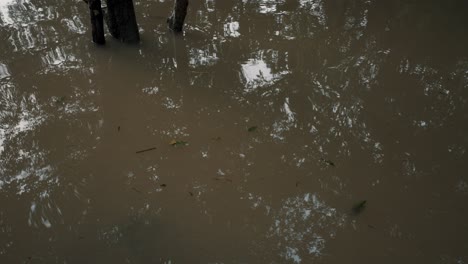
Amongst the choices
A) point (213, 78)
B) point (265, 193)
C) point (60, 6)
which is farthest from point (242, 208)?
point (60, 6)

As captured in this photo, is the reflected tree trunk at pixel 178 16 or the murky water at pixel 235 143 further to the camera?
the reflected tree trunk at pixel 178 16

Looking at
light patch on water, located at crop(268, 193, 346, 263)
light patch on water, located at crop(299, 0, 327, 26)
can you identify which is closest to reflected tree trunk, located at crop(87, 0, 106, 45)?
light patch on water, located at crop(299, 0, 327, 26)

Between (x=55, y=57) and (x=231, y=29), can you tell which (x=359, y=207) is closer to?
(x=231, y=29)

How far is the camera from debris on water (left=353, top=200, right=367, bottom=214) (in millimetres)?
3275

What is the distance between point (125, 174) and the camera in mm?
3555

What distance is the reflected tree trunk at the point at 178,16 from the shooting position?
5506mm

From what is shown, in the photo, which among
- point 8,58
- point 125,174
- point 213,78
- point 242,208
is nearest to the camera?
point 242,208

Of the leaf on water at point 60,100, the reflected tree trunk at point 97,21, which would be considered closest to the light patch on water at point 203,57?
the reflected tree trunk at point 97,21

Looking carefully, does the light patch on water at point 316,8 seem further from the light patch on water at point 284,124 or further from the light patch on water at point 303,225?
the light patch on water at point 303,225

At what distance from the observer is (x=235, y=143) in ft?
12.8

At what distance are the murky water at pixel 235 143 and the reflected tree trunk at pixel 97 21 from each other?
5.5 inches

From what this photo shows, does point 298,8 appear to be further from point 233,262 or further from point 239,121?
point 233,262

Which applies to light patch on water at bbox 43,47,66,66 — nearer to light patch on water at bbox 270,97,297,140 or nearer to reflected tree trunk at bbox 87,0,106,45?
reflected tree trunk at bbox 87,0,106,45

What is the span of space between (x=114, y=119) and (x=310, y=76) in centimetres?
240
